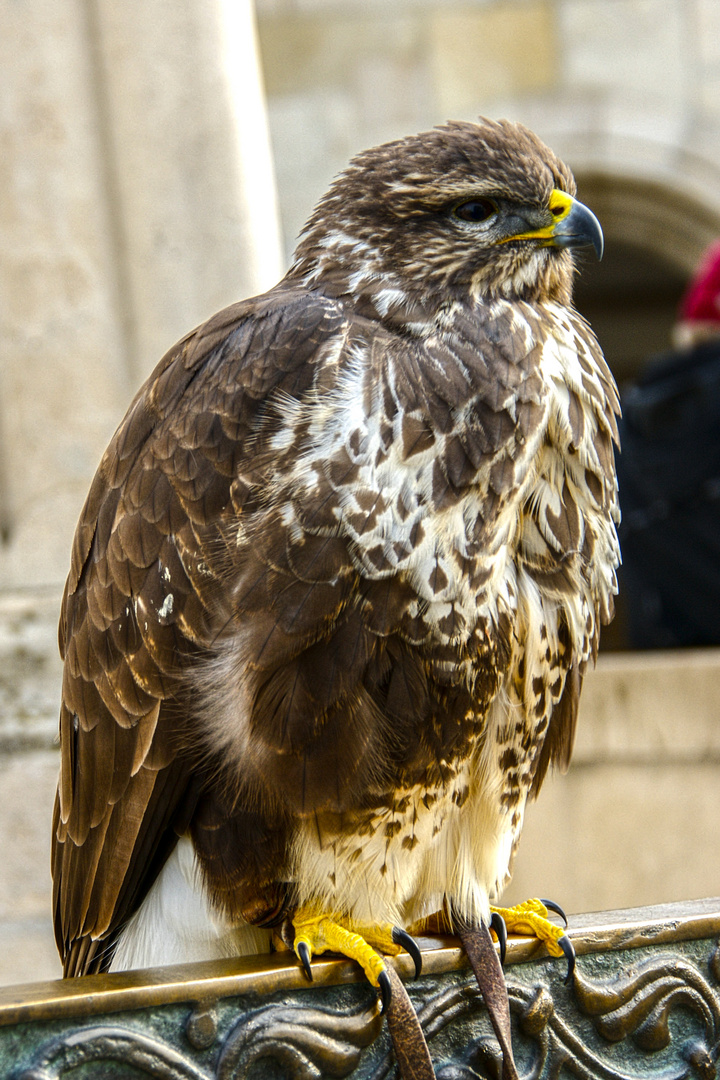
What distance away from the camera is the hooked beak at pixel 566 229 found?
72.2 inches

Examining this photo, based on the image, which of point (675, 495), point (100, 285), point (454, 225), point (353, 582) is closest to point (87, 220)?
point (100, 285)

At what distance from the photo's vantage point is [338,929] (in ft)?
5.37

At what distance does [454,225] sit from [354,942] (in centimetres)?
96

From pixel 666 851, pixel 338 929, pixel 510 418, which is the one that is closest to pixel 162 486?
pixel 510 418

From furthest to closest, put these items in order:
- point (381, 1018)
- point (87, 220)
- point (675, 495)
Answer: point (675, 495), point (87, 220), point (381, 1018)

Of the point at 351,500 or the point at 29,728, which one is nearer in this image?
the point at 351,500

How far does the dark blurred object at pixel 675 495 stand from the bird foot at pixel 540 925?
1.92m

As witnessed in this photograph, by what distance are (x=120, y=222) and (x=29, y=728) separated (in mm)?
1006

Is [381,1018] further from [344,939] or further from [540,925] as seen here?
[540,925]

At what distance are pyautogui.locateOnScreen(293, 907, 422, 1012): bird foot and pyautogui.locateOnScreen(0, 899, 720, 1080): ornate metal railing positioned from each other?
2 centimetres

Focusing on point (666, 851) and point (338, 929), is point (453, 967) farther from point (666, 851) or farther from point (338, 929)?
point (666, 851)

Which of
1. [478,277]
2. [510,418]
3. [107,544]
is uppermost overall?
[478,277]

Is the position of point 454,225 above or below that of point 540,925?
above

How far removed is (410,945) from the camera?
5.26ft
